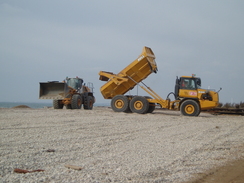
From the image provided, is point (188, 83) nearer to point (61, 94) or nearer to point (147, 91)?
point (147, 91)

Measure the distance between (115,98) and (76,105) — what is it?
8.94 ft

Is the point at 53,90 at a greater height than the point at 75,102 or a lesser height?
greater

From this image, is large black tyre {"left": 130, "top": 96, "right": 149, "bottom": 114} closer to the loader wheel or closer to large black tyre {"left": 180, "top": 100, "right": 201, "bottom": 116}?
large black tyre {"left": 180, "top": 100, "right": 201, "bottom": 116}

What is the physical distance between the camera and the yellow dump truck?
18.1 meters

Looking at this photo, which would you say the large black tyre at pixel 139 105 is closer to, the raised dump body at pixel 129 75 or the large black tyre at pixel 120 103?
the large black tyre at pixel 120 103

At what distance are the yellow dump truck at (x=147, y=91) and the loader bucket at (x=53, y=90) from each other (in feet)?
8.34

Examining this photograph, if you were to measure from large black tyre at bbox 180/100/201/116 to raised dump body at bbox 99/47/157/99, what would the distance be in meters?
2.89

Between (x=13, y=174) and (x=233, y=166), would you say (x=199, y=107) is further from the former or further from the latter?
(x=13, y=174)

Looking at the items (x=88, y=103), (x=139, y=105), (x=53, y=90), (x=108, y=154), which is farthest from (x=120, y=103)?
(x=108, y=154)

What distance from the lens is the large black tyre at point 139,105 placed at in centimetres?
1878

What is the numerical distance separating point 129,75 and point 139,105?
201 centimetres

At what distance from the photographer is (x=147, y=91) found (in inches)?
752

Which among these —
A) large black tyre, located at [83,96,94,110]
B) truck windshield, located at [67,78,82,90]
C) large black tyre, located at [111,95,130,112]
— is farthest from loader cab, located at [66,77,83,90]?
large black tyre, located at [111,95,130,112]

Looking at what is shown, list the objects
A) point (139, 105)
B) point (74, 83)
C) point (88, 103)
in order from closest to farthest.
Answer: point (139, 105)
point (74, 83)
point (88, 103)
